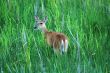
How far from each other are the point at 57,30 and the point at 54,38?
0.28m

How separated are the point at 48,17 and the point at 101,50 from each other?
1.15 m

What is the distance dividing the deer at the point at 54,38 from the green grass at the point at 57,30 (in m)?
0.07

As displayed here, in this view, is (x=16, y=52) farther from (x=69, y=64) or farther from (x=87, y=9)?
(x=87, y=9)

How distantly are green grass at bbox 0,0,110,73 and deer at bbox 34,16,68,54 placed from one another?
66 mm

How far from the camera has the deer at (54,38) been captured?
479 centimetres

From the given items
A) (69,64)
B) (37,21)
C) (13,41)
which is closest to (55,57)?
(69,64)

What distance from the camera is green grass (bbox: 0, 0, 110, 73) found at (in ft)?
13.9

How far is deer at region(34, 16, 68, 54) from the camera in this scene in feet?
15.7

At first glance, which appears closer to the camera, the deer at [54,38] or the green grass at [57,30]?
the green grass at [57,30]

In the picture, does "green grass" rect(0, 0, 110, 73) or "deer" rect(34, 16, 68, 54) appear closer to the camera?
"green grass" rect(0, 0, 110, 73)

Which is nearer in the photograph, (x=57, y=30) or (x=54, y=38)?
(x=54, y=38)

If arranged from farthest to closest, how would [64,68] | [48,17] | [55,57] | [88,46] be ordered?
[48,17] → [88,46] → [55,57] → [64,68]

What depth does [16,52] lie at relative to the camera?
184 inches

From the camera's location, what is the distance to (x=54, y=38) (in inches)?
199
